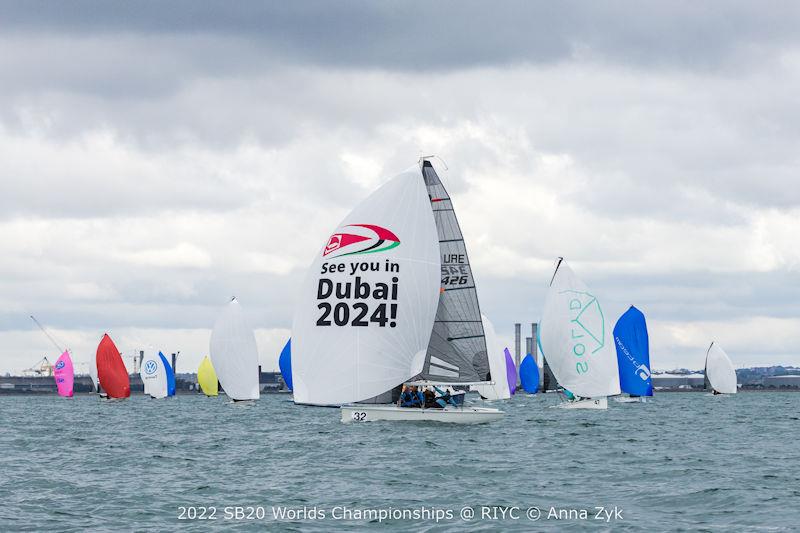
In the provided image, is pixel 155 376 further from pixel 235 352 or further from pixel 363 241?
pixel 363 241

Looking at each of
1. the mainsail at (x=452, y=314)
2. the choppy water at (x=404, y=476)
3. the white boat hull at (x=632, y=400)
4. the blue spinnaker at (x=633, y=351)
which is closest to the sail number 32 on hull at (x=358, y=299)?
the mainsail at (x=452, y=314)

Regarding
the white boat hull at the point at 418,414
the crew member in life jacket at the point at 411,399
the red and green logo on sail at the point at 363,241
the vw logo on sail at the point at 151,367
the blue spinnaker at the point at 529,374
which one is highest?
the red and green logo on sail at the point at 363,241

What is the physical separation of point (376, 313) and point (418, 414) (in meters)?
4.30

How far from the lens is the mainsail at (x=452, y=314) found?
43.9 metres

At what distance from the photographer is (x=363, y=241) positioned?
42000mm

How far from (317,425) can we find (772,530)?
31.2 m

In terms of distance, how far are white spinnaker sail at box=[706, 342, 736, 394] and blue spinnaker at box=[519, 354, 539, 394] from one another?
19648mm

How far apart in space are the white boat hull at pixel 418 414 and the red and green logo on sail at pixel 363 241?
20.5 feet

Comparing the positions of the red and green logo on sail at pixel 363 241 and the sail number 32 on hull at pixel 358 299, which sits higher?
the red and green logo on sail at pixel 363 241

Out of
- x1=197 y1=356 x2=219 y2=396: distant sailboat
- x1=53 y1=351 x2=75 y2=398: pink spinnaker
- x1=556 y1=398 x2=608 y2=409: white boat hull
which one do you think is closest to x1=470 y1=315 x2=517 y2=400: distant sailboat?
x1=556 y1=398 x2=608 y2=409: white boat hull

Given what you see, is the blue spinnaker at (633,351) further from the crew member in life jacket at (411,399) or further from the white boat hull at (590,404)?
the crew member in life jacket at (411,399)

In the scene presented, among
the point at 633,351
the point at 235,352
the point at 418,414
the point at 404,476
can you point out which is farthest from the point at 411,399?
the point at 235,352

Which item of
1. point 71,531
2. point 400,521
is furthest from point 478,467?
point 71,531

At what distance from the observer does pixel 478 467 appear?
2942 centimetres
